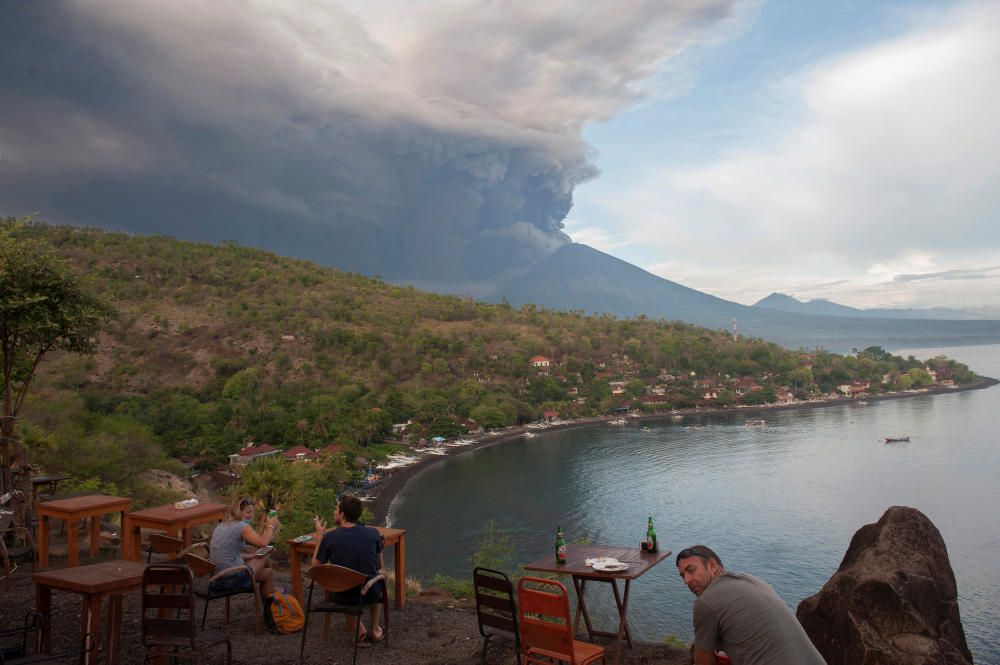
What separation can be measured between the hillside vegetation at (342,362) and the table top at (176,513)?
53.4ft

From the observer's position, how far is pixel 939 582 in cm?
384

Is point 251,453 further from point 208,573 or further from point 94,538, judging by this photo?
point 208,573

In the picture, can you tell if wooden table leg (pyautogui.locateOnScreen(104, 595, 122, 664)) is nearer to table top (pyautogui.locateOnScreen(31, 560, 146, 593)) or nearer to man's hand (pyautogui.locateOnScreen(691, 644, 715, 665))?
table top (pyautogui.locateOnScreen(31, 560, 146, 593))

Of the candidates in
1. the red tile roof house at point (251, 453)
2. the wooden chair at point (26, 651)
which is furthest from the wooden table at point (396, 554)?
the red tile roof house at point (251, 453)

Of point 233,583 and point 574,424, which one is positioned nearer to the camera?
point 233,583

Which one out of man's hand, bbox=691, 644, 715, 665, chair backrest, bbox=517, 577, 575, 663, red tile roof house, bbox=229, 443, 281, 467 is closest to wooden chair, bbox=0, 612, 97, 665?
chair backrest, bbox=517, 577, 575, 663

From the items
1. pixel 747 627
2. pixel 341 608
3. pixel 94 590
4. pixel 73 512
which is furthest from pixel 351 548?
pixel 73 512

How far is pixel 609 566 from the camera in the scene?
3.62 meters

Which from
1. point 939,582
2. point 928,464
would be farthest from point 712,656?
point 928,464

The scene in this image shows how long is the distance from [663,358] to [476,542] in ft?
203

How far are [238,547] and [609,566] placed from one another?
2222 mm

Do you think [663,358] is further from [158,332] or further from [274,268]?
[158,332]

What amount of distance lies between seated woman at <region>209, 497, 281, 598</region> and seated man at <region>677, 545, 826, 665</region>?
8.62ft

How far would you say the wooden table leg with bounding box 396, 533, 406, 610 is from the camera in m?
4.52
